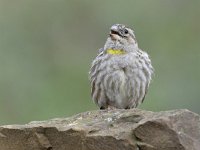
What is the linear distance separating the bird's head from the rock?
5.95ft

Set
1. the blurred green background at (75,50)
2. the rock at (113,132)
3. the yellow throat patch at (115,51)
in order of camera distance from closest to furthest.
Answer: the rock at (113,132), the yellow throat patch at (115,51), the blurred green background at (75,50)

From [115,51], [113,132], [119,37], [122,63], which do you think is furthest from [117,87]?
[113,132]

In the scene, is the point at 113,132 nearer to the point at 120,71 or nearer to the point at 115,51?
the point at 120,71

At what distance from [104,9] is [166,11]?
165 centimetres

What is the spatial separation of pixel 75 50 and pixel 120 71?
13.8m

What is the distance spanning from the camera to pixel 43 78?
26.8 m

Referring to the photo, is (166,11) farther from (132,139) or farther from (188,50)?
(132,139)

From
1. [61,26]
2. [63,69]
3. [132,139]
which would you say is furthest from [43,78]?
[132,139]

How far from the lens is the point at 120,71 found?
49.0ft

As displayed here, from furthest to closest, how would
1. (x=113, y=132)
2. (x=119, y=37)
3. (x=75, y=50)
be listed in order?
(x=75, y=50)
(x=119, y=37)
(x=113, y=132)

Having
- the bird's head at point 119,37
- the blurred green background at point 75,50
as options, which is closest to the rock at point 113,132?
the bird's head at point 119,37

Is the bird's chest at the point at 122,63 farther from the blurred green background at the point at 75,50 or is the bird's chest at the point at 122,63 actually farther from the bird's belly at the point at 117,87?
the blurred green background at the point at 75,50

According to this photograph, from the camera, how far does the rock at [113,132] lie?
1207 cm

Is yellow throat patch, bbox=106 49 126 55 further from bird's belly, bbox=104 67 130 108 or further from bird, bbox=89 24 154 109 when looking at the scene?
bird's belly, bbox=104 67 130 108
